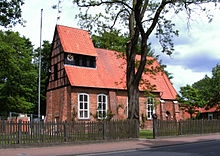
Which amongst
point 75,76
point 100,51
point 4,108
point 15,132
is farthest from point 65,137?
point 4,108

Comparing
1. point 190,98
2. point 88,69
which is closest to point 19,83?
point 88,69

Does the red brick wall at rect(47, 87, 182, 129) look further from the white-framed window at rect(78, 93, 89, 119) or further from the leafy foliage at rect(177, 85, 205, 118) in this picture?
the leafy foliage at rect(177, 85, 205, 118)

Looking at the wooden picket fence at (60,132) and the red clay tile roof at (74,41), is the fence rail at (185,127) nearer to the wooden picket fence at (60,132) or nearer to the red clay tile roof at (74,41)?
the wooden picket fence at (60,132)

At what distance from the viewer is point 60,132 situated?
15.3 metres

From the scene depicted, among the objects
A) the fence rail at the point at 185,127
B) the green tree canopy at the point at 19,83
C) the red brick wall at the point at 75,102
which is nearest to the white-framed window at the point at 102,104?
the red brick wall at the point at 75,102

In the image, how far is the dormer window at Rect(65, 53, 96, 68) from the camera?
94.5ft

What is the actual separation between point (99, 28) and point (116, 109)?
12.0m

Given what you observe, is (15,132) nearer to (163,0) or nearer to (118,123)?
(118,123)

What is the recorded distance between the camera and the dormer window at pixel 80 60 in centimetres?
2881

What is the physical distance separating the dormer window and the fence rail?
13198 millimetres

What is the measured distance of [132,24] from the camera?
2150 centimetres

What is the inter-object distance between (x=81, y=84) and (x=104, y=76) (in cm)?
419

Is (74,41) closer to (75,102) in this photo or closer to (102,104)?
(75,102)

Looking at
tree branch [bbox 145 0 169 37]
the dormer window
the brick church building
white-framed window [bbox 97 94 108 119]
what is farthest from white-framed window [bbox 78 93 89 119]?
tree branch [bbox 145 0 169 37]
